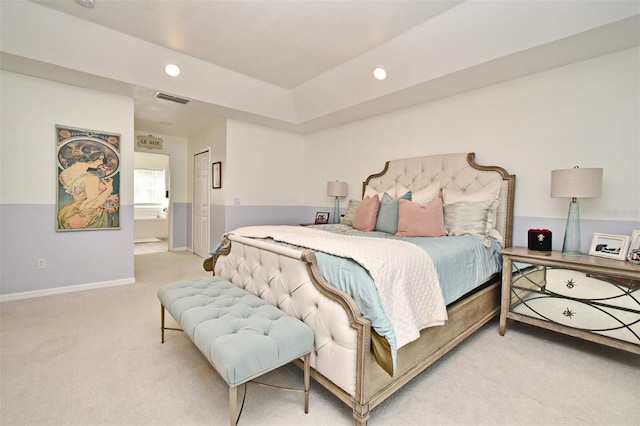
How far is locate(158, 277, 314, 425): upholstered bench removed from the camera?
128 centimetres

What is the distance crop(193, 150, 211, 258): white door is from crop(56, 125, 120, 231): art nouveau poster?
1.65 metres

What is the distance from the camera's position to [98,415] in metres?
1.49

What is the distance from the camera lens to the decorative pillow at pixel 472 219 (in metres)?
2.62

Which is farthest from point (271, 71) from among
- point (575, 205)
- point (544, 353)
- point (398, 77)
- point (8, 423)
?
point (544, 353)

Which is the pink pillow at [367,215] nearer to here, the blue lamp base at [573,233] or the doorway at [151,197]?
the blue lamp base at [573,233]

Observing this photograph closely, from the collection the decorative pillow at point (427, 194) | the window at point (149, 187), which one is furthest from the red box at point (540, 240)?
the window at point (149, 187)

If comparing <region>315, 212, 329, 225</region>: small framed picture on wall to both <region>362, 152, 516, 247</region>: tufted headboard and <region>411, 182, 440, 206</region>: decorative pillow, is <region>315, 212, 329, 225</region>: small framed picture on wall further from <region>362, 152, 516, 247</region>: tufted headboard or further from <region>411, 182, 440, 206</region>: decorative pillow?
<region>411, 182, 440, 206</region>: decorative pillow

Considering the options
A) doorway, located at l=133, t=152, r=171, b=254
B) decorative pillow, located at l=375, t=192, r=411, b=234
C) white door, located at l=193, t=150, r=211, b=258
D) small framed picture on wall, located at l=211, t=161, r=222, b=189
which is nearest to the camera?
decorative pillow, located at l=375, t=192, r=411, b=234

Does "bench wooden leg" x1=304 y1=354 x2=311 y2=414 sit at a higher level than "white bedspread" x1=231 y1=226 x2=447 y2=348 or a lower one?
lower

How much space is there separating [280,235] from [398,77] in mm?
2243

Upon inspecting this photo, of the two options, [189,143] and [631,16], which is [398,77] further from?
[189,143]

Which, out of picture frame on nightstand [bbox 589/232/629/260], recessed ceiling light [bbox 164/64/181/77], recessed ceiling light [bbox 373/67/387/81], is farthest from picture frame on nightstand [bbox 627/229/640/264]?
recessed ceiling light [bbox 164/64/181/77]

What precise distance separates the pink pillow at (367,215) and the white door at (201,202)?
307cm

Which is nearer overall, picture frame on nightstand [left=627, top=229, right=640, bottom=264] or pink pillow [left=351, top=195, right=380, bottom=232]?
picture frame on nightstand [left=627, top=229, right=640, bottom=264]
